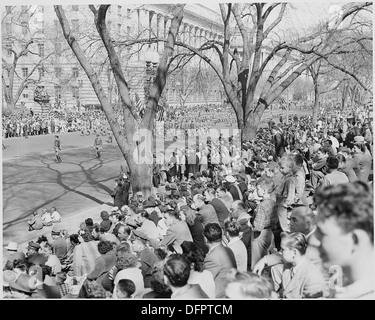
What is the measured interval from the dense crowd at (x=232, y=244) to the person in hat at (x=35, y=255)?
1 centimetres

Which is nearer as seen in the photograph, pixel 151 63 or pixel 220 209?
pixel 220 209

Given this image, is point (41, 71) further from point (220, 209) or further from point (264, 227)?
point (264, 227)

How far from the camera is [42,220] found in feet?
27.5

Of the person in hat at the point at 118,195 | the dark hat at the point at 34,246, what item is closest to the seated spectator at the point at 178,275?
the dark hat at the point at 34,246

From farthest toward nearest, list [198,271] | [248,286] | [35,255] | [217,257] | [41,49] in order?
1. [41,49]
2. [35,255]
3. [217,257]
4. [248,286]
5. [198,271]

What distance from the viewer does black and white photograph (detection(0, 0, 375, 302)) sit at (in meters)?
5.41

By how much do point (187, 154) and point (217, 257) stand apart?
6.39 meters

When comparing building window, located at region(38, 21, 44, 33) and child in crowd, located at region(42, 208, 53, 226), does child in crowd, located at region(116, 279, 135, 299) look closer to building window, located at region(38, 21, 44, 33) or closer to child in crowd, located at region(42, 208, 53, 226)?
child in crowd, located at region(42, 208, 53, 226)

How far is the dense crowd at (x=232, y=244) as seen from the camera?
4816 millimetres

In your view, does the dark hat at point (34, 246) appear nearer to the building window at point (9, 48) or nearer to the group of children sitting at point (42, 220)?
the group of children sitting at point (42, 220)

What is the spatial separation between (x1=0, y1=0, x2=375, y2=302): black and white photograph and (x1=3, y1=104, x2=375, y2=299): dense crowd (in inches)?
0.9

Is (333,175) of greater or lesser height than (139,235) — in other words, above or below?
above

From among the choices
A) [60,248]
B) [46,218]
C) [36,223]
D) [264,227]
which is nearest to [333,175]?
[264,227]

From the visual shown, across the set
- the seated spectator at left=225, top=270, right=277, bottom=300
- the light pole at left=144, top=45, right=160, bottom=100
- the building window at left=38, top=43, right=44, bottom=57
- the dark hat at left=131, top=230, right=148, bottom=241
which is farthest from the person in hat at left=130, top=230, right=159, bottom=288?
the light pole at left=144, top=45, right=160, bottom=100
